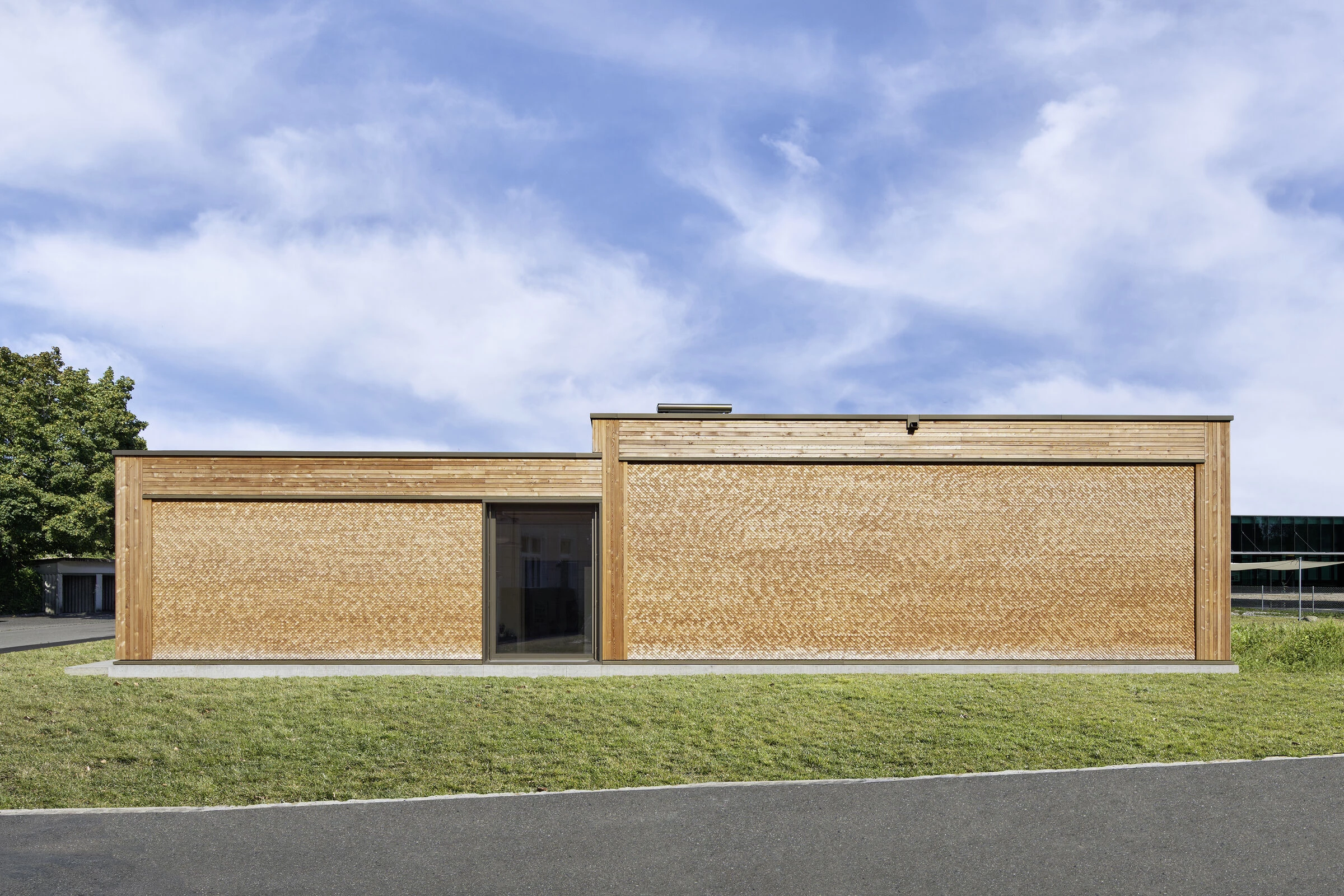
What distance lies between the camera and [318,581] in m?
15.8

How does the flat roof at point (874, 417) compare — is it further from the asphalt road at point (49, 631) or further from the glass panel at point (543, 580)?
the asphalt road at point (49, 631)

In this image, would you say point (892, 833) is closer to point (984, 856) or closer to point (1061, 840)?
point (984, 856)

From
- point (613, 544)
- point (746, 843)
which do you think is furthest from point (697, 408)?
point (746, 843)

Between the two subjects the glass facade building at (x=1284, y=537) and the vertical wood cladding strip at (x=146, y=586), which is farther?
the glass facade building at (x=1284, y=537)

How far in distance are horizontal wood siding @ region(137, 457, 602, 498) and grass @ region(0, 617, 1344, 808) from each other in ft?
10.8

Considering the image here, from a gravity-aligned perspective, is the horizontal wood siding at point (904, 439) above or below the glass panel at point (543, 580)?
above

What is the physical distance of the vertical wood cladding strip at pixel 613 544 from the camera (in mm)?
15555

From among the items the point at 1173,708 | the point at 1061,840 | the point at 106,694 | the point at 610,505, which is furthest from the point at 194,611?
the point at 1173,708

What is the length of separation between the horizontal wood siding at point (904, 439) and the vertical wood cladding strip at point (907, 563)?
0.89 feet

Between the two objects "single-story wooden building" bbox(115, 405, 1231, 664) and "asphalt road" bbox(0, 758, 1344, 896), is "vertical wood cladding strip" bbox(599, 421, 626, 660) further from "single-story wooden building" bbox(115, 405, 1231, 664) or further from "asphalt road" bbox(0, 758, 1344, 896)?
"asphalt road" bbox(0, 758, 1344, 896)

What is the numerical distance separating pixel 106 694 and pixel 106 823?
299 inches

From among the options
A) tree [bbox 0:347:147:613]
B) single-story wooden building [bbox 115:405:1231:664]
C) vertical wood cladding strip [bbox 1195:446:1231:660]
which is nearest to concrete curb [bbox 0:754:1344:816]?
single-story wooden building [bbox 115:405:1231:664]

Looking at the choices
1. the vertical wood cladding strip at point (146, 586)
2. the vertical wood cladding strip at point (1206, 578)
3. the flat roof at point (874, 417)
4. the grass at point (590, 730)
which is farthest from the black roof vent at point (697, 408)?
the vertical wood cladding strip at point (146, 586)

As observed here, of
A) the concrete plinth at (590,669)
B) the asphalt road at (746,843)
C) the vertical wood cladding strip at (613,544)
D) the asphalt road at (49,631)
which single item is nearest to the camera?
the asphalt road at (746,843)
